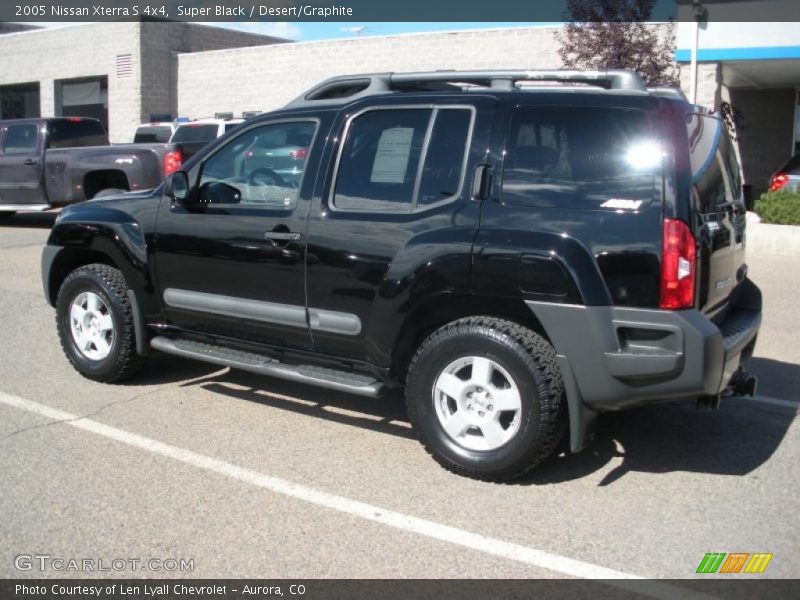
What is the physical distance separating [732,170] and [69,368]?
197 inches

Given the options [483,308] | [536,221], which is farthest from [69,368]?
[536,221]

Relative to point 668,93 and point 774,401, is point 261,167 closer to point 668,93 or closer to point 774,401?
point 668,93

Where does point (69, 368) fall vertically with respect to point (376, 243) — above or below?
below

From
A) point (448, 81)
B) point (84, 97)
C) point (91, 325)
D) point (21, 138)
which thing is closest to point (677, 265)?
point (448, 81)

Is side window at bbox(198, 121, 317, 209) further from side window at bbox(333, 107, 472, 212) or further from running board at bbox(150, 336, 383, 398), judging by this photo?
running board at bbox(150, 336, 383, 398)

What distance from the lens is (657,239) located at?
399cm

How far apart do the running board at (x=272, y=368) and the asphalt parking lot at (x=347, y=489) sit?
14.9 inches

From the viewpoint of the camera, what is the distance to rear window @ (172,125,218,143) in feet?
60.5

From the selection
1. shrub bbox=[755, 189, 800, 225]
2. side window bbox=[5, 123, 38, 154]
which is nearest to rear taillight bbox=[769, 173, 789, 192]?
shrub bbox=[755, 189, 800, 225]

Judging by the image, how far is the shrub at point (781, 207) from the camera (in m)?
13.5

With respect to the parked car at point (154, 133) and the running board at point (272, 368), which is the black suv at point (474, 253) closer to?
the running board at point (272, 368)

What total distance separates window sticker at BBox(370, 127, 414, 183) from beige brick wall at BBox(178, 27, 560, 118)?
1689 cm

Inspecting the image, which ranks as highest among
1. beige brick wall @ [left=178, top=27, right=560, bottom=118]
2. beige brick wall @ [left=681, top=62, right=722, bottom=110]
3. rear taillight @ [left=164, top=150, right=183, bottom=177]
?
beige brick wall @ [left=178, top=27, right=560, bottom=118]

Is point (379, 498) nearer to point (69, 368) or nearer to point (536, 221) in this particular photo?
point (536, 221)
